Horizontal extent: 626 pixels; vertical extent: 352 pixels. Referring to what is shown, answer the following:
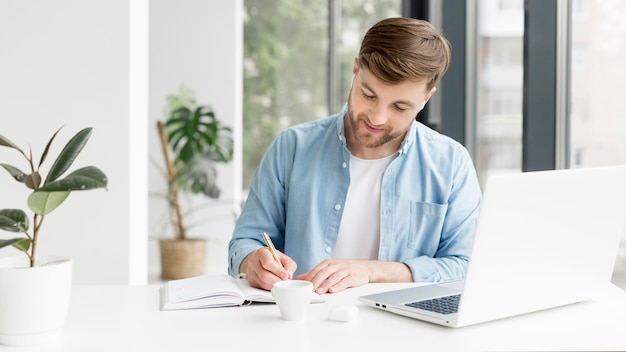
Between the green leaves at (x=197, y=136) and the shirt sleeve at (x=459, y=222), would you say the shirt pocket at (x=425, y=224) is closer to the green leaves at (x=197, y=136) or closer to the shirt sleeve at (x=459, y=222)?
the shirt sleeve at (x=459, y=222)

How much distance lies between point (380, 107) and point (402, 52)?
0.14m

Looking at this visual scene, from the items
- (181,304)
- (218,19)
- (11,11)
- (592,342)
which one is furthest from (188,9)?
(592,342)

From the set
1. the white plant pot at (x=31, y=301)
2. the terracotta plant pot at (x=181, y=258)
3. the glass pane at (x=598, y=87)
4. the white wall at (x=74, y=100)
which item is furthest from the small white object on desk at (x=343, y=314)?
the terracotta plant pot at (x=181, y=258)

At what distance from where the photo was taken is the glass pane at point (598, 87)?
2008 millimetres

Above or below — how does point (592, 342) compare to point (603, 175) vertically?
below

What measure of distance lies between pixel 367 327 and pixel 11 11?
1611 millimetres

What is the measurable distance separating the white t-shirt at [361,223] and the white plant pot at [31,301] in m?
0.88

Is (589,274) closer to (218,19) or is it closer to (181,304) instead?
(181,304)

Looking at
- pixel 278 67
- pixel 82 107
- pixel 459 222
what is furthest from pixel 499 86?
pixel 278 67

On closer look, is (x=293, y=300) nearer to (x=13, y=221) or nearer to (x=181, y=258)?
(x=13, y=221)

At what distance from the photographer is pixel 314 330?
4.27 ft

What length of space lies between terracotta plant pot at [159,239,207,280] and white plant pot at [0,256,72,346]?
375 centimetres

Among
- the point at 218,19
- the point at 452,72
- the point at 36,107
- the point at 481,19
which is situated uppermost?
the point at 218,19

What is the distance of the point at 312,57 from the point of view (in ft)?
27.7
